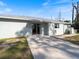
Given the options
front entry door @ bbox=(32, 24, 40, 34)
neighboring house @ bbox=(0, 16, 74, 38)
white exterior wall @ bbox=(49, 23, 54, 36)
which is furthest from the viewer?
white exterior wall @ bbox=(49, 23, 54, 36)

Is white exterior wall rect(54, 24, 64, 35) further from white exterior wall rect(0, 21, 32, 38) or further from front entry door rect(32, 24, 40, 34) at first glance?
white exterior wall rect(0, 21, 32, 38)

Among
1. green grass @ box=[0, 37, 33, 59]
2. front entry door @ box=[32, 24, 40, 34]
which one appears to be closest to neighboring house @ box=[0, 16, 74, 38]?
front entry door @ box=[32, 24, 40, 34]

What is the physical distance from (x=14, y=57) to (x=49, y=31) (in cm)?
1364

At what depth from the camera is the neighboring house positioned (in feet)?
52.2

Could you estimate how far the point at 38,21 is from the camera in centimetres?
1894

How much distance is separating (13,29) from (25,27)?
2.05 metres

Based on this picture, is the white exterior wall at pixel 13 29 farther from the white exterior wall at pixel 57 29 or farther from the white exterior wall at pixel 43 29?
the white exterior wall at pixel 57 29

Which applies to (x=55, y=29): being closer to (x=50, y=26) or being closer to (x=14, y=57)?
(x=50, y=26)

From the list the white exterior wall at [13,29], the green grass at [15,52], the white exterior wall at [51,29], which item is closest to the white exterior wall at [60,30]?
the white exterior wall at [51,29]

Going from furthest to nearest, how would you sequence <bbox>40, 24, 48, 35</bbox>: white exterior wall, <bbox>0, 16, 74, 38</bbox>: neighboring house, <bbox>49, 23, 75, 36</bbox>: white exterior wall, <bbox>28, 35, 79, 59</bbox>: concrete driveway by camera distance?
<bbox>49, 23, 75, 36</bbox>: white exterior wall
<bbox>40, 24, 48, 35</bbox>: white exterior wall
<bbox>0, 16, 74, 38</bbox>: neighboring house
<bbox>28, 35, 79, 59</bbox>: concrete driveway

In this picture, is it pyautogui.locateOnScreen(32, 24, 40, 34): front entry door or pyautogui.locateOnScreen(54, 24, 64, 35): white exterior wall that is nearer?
pyautogui.locateOnScreen(32, 24, 40, 34): front entry door

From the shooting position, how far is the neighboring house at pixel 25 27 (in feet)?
52.2

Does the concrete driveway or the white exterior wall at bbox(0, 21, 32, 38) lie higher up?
the white exterior wall at bbox(0, 21, 32, 38)

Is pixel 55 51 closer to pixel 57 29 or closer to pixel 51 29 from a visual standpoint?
pixel 51 29
